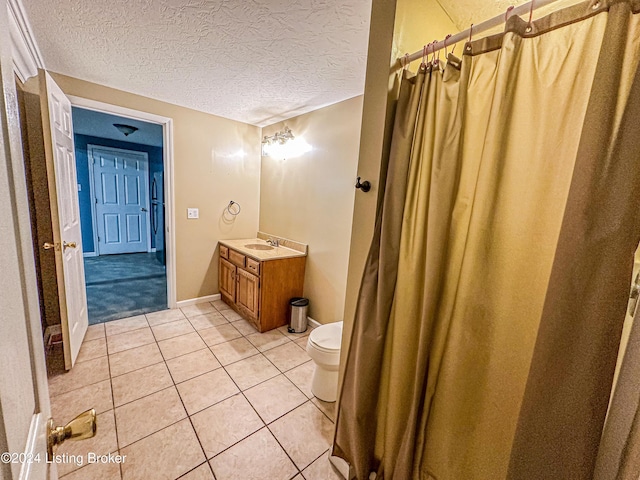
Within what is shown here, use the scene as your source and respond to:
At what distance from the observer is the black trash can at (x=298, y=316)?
267cm

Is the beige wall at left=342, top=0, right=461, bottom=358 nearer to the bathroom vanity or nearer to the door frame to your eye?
the bathroom vanity

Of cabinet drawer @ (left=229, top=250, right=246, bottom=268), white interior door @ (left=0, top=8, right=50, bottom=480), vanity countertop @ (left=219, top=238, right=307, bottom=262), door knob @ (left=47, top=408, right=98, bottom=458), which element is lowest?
cabinet drawer @ (left=229, top=250, right=246, bottom=268)

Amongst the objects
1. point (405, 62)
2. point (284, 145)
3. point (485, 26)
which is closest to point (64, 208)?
point (284, 145)

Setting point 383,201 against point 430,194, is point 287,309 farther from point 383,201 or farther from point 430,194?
point 430,194

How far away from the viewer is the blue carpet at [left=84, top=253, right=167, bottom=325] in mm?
2953

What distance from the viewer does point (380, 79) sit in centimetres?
111

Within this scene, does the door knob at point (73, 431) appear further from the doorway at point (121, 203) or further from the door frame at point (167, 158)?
the doorway at point (121, 203)

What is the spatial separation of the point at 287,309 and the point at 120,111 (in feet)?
8.33

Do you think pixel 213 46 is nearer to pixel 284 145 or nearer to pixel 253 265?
pixel 284 145

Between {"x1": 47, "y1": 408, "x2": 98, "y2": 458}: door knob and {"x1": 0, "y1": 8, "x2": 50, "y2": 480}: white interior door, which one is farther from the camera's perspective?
{"x1": 47, "y1": 408, "x2": 98, "y2": 458}: door knob

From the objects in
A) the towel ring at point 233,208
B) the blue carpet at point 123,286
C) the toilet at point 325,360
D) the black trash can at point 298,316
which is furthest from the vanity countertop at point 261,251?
the blue carpet at point 123,286

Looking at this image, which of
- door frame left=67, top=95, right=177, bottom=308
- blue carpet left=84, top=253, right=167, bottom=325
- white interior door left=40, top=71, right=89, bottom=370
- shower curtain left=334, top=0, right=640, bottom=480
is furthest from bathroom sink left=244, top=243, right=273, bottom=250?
shower curtain left=334, top=0, right=640, bottom=480

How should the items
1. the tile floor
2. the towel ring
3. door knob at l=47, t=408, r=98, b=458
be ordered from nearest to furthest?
door knob at l=47, t=408, r=98, b=458
the tile floor
the towel ring

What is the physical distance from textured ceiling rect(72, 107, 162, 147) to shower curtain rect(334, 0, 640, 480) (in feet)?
11.1
